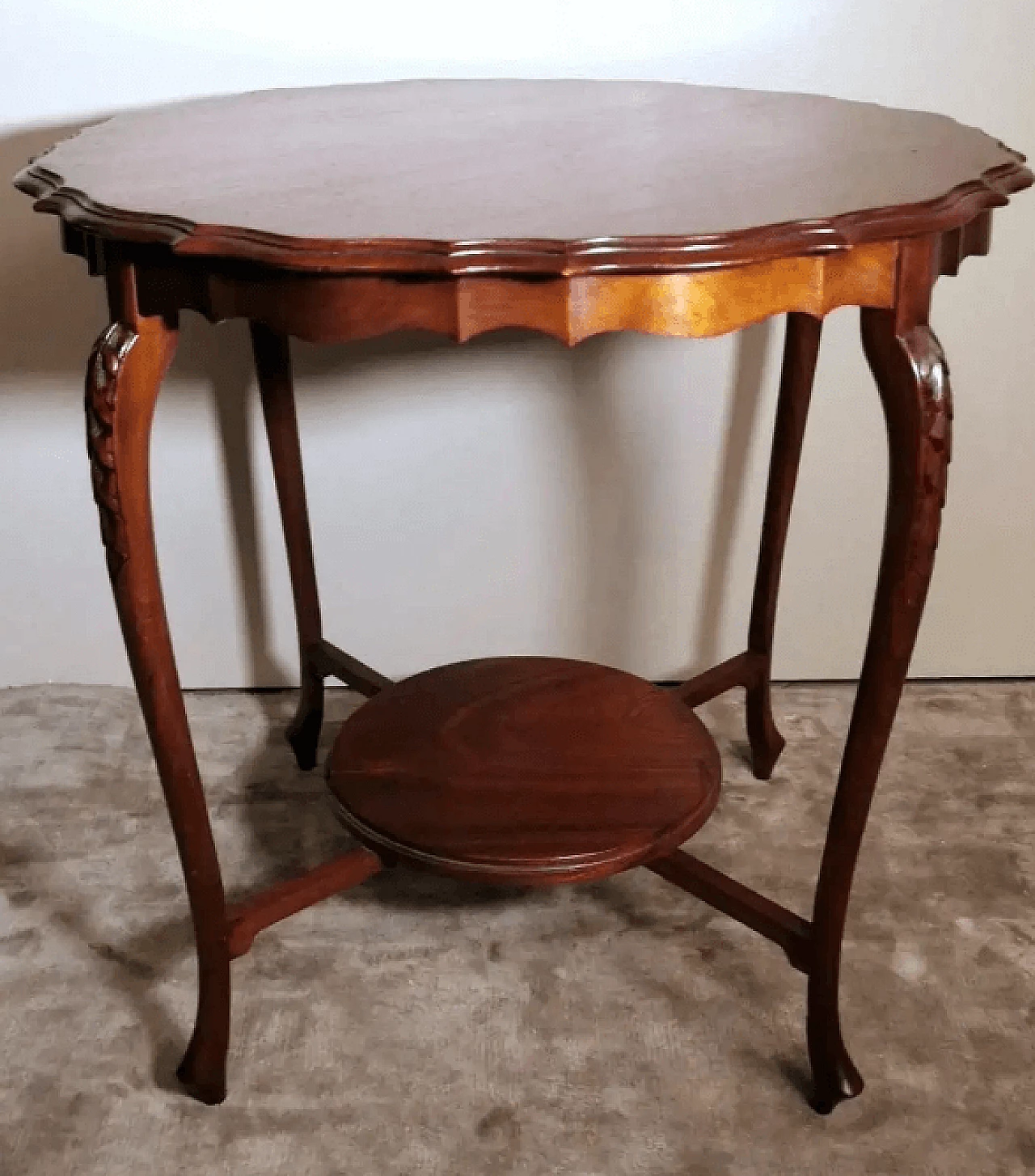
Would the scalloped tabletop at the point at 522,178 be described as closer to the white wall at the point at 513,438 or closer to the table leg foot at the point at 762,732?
the white wall at the point at 513,438

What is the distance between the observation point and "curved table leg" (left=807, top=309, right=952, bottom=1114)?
0.98 metres

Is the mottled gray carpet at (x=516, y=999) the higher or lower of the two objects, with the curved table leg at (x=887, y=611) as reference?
lower

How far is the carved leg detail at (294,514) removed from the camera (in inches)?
61.2

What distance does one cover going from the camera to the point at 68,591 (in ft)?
6.19

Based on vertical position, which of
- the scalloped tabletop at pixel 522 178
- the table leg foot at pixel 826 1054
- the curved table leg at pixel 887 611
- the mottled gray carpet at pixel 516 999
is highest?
the scalloped tabletop at pixel 522 178

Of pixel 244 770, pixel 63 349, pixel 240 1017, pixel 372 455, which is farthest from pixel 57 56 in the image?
pixel 240 1017

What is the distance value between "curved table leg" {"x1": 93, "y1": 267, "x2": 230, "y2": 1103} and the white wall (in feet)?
2.37

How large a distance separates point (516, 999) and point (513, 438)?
750 millimetres

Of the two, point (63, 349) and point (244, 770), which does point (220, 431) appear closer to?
point (63, 349)

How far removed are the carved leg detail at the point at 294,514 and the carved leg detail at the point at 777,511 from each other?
22.1 inches

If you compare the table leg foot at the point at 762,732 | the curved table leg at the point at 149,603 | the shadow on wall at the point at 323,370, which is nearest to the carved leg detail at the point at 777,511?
the table leg foot at the point at 762,732

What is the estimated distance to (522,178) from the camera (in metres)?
1.03

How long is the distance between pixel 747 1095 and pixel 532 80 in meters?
1.08

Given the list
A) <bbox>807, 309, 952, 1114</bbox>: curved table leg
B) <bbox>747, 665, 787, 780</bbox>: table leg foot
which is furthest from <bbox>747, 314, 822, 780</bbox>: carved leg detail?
<bbox>807, 309, 952, 1114</bbox>: curved table leg
